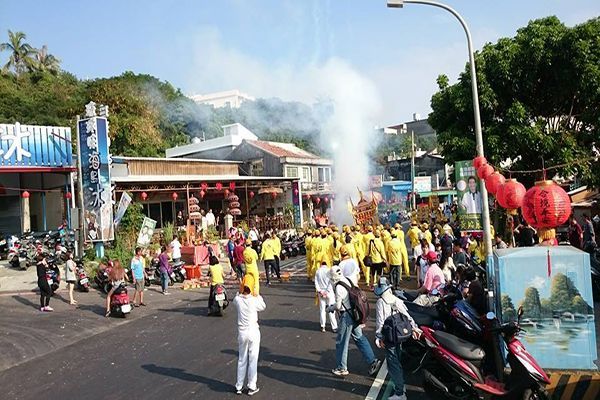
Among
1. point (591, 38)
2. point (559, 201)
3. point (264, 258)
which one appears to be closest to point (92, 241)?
point (264, 258)

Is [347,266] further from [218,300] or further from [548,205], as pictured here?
[218,300]

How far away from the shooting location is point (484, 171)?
37.0ft

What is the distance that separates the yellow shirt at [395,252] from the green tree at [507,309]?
7.19 metres

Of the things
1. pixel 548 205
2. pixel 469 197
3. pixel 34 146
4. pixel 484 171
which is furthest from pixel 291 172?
pixel 548 205

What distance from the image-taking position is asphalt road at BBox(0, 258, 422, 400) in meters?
7.29

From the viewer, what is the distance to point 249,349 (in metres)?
7.02

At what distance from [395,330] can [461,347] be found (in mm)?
822

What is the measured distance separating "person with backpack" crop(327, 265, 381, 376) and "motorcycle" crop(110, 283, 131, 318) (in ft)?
23.2

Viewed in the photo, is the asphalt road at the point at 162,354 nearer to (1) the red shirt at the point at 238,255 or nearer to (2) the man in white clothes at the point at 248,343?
(2) the man in white clothes at the point at 248,343

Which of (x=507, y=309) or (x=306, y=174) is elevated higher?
(x=306, y=174)

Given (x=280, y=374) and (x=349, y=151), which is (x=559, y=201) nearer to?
(x=280, y=374)

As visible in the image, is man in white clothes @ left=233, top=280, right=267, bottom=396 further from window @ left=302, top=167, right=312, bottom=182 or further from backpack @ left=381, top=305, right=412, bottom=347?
window @ left=302, top=167, right=312, bottom=182

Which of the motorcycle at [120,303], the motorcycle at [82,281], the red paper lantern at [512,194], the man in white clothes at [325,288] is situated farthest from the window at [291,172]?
the man in white clothes at [325,288]

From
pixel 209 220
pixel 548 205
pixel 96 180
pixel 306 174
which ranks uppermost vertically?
pixel 306 174
